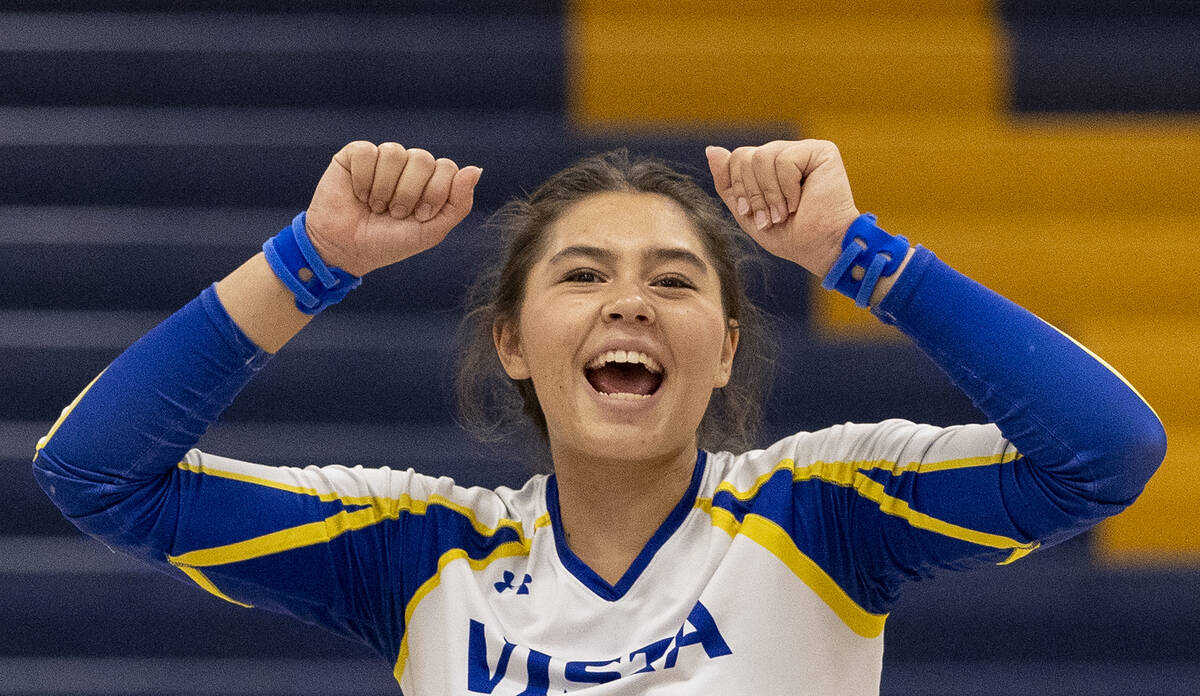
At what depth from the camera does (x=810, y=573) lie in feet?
3.70

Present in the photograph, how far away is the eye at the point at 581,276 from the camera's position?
121cm

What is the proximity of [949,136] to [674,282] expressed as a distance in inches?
59.7

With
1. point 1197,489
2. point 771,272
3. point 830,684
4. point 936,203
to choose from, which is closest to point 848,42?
point 936,203

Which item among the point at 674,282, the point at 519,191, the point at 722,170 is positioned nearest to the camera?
the point at 722,170

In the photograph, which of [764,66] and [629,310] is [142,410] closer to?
[629,310]

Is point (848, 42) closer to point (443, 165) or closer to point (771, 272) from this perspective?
point (771, 272)

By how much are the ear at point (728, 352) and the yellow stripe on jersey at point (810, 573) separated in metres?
0.17

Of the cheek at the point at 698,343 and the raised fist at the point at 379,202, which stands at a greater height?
the raised fist at the point at 379,202

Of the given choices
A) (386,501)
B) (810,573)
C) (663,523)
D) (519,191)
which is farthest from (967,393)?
(519,191)

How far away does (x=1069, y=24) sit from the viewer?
264cm

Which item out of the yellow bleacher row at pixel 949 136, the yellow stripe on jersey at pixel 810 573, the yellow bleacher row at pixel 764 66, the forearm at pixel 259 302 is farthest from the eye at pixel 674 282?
the yellow bleacher row at pixel 764 66

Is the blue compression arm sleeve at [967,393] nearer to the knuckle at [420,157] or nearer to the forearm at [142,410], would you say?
the forearm at [142,410]

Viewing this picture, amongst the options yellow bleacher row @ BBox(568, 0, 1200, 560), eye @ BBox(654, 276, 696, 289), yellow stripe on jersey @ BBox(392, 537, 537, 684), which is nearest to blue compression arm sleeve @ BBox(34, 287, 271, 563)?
yellow stripe on jersey @ BBox(392, 537, 537, 684)

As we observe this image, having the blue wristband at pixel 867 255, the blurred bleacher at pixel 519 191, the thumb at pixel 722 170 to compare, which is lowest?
the blurred bleacher at pixel 519 191
